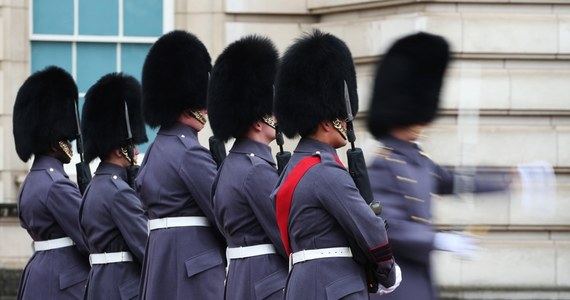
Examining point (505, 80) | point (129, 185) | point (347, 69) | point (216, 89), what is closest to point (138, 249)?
point (129, 185)

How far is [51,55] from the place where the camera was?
1266 cm

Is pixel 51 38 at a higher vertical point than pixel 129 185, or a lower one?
higher

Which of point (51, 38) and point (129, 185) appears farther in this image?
point (51, 38)

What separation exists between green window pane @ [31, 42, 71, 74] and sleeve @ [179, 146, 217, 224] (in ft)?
15.8

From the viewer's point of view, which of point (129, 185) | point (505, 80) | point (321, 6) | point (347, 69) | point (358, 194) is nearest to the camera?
point (358, 194)

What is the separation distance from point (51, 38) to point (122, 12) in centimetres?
59

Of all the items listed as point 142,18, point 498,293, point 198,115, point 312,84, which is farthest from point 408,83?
point 142,18

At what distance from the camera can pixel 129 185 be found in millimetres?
8648

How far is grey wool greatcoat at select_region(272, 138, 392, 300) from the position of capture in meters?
6.26

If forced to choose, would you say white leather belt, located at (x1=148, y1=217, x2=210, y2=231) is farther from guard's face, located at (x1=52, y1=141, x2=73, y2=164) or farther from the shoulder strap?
the shoulder strap

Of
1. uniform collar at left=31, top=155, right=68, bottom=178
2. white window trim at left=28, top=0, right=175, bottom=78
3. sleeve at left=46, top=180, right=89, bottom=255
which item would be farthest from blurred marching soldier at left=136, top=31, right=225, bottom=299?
white window trim at left=28, top=0, right=175, bottom=78

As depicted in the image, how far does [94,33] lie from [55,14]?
0.34 meters

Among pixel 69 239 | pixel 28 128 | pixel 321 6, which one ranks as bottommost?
pixel 69 239

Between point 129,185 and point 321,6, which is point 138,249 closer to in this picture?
point 129,185
